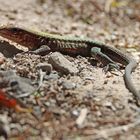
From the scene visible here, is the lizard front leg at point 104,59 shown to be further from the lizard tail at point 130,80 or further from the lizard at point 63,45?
the lizard tail at point 130,80

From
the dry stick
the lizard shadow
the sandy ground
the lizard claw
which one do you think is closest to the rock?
the sandy ground

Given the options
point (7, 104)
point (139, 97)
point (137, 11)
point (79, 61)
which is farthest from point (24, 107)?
point (137, 11)

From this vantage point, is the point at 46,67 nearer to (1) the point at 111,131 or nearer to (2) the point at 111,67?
(2) the point at 111,67

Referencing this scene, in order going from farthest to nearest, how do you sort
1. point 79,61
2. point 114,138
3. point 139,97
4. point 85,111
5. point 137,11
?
point 137,11
point 79,61
point 139,97
point 85,111
point 114,138

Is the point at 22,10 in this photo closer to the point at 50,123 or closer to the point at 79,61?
the point at 79,61

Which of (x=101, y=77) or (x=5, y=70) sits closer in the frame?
(x=5, y=70)

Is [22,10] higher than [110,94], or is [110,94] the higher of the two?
[110,94]
